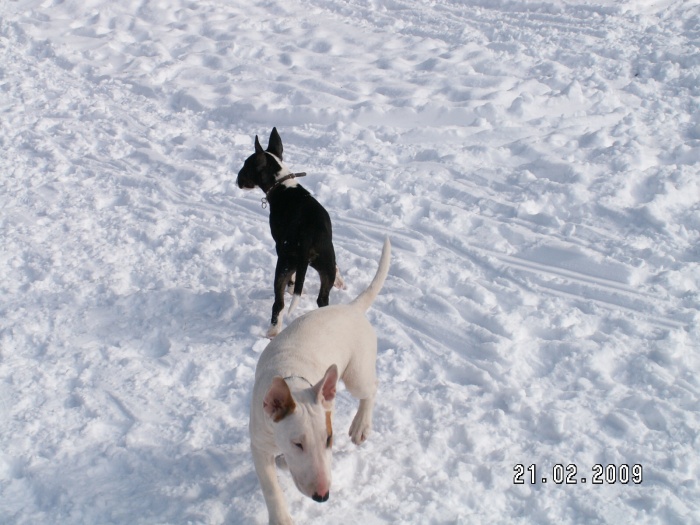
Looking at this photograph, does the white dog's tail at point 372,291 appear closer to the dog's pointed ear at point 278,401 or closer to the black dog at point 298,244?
the black dog at point 298,244

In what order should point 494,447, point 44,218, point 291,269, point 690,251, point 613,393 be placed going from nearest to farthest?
point 494,447 → point 613,393 → point 291,269 → point 690,251 → point 44,218

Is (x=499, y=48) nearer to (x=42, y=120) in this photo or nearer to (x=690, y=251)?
(x=690, y=251)

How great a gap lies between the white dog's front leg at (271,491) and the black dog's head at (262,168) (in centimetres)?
265

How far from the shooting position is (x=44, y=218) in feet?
17.5

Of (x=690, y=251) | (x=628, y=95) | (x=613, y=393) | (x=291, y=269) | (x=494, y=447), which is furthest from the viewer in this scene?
Answer: (x=628, y=95)

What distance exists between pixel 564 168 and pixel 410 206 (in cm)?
151

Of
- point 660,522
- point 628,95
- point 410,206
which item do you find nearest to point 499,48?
point 628,95

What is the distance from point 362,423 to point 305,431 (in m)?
1.03

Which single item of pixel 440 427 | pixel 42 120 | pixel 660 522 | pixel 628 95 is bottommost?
pixel 42 120

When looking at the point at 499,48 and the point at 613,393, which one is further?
the point at 499,48

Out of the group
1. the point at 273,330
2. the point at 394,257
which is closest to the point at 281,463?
the point at 273,330

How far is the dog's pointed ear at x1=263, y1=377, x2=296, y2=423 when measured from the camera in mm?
2344

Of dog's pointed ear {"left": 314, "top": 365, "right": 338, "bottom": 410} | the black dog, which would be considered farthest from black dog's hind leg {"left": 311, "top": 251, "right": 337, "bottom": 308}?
dog's pointed ear {"left": 314, "top": 365, "right": 338, "bottom": 410}

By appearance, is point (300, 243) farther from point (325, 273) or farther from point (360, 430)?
point (360, 430)
